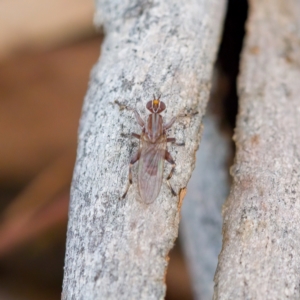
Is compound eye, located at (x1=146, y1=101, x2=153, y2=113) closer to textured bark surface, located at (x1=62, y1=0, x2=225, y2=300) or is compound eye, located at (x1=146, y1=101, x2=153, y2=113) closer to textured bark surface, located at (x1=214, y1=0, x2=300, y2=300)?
textured bark surface, located at (x1=62, y1=0, x2=225, y2=300)

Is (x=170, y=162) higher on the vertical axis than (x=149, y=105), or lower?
lower

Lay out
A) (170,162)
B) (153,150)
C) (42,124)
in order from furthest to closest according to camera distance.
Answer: (42,124) → (153,150) → (170,162)

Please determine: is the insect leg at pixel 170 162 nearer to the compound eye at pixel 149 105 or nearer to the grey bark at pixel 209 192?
the compound eye at pixel 149 105

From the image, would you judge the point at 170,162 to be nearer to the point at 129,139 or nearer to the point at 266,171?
A: the point at 129,139

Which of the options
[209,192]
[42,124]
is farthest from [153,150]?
[42,124]

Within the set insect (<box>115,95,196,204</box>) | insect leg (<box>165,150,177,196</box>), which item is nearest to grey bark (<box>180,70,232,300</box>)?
insect (<box>115,95,196,204</box>)

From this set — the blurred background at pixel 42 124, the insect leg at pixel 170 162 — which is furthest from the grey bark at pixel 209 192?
the insect leg at pixel 170 162
